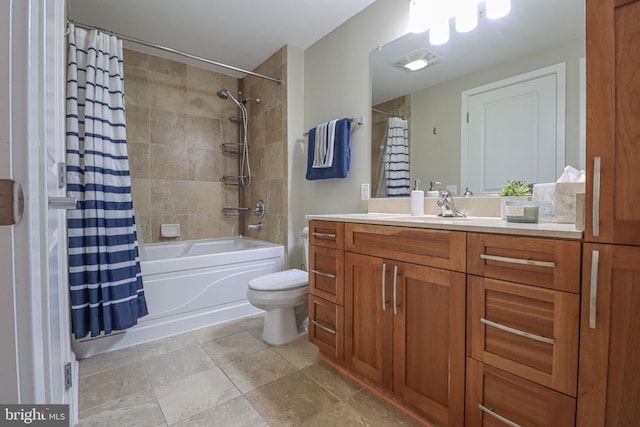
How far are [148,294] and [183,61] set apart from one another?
2.27 meters

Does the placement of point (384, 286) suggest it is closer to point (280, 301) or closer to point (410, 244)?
point (410, 244)

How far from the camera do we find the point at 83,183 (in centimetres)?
177

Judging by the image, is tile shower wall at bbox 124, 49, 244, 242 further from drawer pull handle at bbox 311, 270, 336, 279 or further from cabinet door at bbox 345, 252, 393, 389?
cabinet door at bbox 345, 252, 393, 389

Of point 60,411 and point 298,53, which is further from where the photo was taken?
point 298,53

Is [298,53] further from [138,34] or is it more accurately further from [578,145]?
[578,145]

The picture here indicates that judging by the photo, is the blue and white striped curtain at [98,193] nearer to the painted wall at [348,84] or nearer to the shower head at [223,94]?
the shower head at [223,94]

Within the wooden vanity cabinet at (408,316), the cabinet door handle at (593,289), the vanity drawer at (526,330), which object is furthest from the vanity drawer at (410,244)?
the cabinet door handle at (593,289)

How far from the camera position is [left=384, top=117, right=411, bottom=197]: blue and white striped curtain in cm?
193

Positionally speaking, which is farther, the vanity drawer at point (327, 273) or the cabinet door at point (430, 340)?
the vanity drawer at point (327, 273)

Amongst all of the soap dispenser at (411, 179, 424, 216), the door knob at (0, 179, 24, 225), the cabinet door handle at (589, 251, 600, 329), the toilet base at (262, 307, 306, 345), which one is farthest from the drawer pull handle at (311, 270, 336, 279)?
the door knob at (0, 179, 24, 225)

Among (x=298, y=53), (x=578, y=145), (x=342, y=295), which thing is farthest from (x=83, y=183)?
(x=578, y=145)

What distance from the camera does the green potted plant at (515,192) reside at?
1.36m

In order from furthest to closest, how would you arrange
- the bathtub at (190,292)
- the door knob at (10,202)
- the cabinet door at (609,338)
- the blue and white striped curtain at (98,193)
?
the bathtub at (190,292)
the blue and white striped curtain at (98,193)
the cabinet door at (609,338)
the door knob at (10,202)

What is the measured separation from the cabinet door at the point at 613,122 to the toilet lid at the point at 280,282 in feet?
5.04
